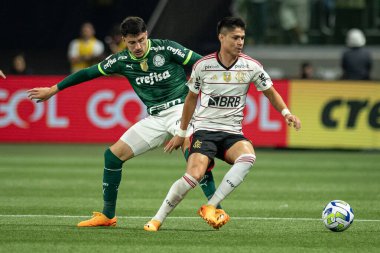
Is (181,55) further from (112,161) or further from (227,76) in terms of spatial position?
(112,161)

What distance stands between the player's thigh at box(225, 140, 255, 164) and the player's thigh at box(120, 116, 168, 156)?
2.83ft

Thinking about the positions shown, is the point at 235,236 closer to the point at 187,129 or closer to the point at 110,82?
the point at 187,129

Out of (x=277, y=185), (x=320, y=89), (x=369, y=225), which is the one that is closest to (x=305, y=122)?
(x=320, y=89)

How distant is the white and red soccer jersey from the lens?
999cm

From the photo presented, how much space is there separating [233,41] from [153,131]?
137 cm

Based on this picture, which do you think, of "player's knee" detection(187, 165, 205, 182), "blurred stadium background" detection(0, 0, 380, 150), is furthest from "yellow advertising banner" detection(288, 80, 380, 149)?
"player's knee" detection(187, 165, 205, 182)

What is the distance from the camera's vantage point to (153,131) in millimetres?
10539

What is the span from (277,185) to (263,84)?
5.13 metres

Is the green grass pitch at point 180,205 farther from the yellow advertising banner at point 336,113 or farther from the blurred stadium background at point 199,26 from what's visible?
the blurred stadium background at point 199,26

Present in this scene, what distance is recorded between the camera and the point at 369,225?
10523 millimetres

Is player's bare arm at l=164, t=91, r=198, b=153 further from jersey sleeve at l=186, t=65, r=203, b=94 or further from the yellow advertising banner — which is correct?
the yellow advertising banner

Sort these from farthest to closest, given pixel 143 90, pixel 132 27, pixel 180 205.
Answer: pixel 180 205, pixel 143 90, pixel 132 27

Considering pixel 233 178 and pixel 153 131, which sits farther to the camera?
pixel 153 131

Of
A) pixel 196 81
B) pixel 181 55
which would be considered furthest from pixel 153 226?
pixel 181 55
